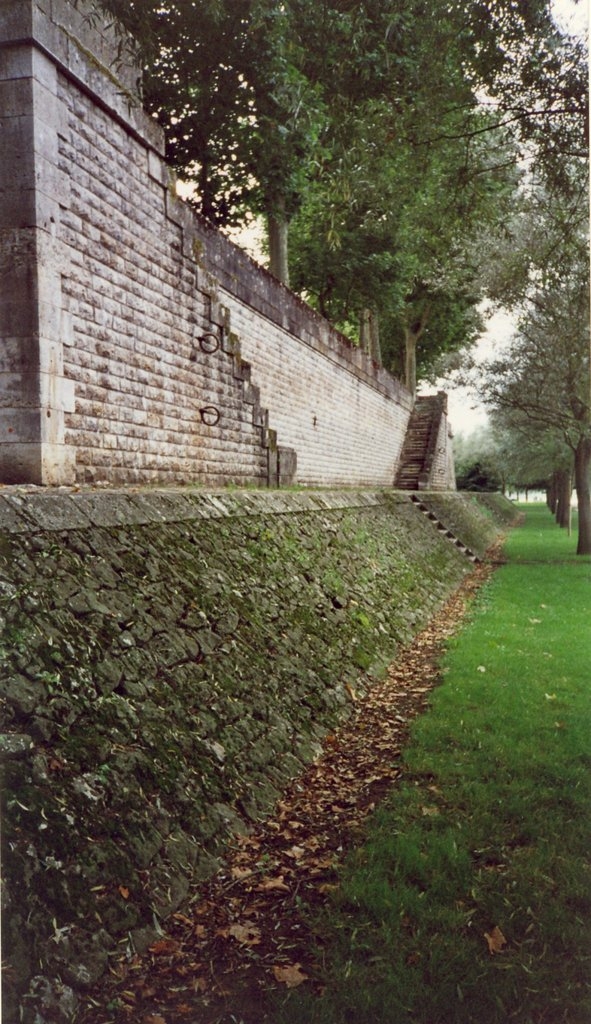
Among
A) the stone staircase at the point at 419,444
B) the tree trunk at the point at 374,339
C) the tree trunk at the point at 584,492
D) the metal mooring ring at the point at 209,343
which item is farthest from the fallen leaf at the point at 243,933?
the tree trunk at the point at 374,339

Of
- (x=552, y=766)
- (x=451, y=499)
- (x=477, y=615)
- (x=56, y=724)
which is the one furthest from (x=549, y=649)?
(x=451, y=499)

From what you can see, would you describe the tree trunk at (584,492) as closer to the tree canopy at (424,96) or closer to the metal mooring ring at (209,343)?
the tree canopy at (424,96)

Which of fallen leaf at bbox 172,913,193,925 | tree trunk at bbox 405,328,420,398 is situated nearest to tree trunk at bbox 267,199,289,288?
tree trunk at bbox 405,328,420,398

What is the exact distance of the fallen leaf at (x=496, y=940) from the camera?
2.96m

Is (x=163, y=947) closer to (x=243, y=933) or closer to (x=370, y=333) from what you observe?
(x=243, y=933)

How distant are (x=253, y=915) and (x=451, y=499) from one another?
21.7m

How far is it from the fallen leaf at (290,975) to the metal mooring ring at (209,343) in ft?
26.0

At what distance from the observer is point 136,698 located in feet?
12.8

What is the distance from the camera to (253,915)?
3281 mm

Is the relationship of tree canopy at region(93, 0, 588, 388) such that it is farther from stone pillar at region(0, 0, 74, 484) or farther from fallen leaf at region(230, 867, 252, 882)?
fallen leaf at region(230, 867, 252, 882)

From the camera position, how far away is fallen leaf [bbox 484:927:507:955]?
9.71 feet

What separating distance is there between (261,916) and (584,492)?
49.5ft

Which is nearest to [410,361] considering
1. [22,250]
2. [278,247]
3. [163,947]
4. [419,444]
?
[419,444]

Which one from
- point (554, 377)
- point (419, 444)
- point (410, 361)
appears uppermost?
point (410, 361)
